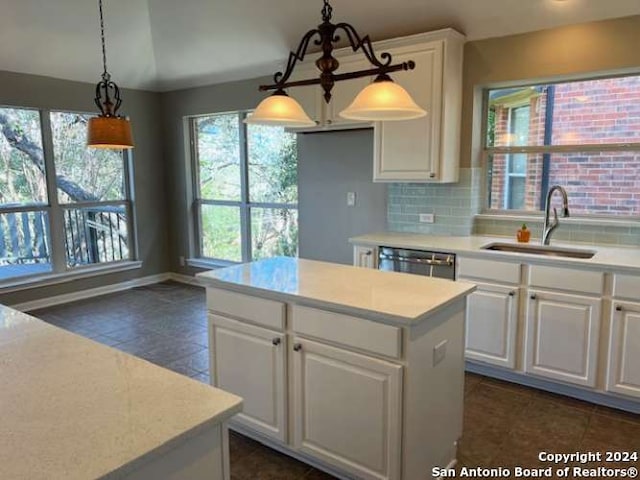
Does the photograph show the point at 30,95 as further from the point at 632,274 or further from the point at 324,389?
the point at 632,274

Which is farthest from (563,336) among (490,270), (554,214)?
(554,214)

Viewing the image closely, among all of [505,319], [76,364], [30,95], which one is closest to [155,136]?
[30,95]

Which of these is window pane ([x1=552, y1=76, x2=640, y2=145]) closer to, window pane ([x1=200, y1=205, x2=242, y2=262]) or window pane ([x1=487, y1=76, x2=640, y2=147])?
window pane ([x1=487, y1=76, x2=640, y2=147])

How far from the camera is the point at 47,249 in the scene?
202 inches

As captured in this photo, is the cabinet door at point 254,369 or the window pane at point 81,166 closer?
the cabinet door at point 254,369

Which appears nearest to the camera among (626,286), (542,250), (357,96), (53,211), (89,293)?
(357,96)

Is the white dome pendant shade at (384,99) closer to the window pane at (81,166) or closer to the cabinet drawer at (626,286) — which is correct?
the cabinet drawer at (626,286)

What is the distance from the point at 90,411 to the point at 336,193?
364 centimetres

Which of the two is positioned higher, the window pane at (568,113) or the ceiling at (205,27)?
the ceiling at (205,27)

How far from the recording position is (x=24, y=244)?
4.96 metres

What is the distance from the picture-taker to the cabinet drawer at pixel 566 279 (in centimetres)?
282

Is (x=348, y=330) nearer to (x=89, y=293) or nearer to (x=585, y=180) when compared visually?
(x=585, y=180)

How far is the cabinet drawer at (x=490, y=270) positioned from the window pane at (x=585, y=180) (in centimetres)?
88

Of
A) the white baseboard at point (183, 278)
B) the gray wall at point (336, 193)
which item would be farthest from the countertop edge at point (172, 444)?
the white baseboard at point (183, 278)
